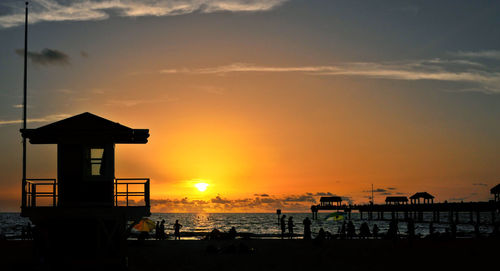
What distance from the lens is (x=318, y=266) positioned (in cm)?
2967

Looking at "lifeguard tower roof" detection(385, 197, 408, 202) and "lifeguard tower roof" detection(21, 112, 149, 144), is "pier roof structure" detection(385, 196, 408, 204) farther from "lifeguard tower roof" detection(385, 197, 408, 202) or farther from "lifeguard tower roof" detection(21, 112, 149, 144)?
"lifeguard tower roof" detection(21, 112, 149, 144)

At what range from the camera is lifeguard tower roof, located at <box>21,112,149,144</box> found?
82.9ft

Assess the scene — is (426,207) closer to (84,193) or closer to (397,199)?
(397,199)

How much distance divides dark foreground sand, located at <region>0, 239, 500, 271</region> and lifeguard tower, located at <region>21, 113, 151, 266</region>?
10.5 feet

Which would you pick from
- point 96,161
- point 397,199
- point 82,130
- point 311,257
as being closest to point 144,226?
point 311,257

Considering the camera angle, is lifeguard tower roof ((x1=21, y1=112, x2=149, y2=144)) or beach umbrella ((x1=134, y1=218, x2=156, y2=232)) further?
beach umbrella ((x1=134, y1=218, x2=156, y2=232))

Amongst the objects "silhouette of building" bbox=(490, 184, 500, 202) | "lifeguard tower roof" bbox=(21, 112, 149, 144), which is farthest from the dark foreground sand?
"silhouette of building" bbox=(490, 184, 500, 202)

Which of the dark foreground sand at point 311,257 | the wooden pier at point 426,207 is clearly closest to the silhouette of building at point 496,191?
the wooden pier at point 426,207

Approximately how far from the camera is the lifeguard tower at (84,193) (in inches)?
983

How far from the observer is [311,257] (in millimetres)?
34000

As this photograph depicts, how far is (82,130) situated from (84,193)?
9.57 feet

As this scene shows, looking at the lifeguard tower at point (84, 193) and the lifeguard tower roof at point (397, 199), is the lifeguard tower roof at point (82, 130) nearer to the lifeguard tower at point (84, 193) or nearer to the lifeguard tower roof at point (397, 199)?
the lifeguard tower at point (84, 193)

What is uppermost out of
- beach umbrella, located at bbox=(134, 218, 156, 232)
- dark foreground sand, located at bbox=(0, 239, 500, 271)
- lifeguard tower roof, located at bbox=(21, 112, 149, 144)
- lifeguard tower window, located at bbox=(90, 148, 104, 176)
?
lifeguard tower roof, located at bbox=(21, 112, 149, 144)

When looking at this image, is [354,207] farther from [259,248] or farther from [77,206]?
[77,206]
